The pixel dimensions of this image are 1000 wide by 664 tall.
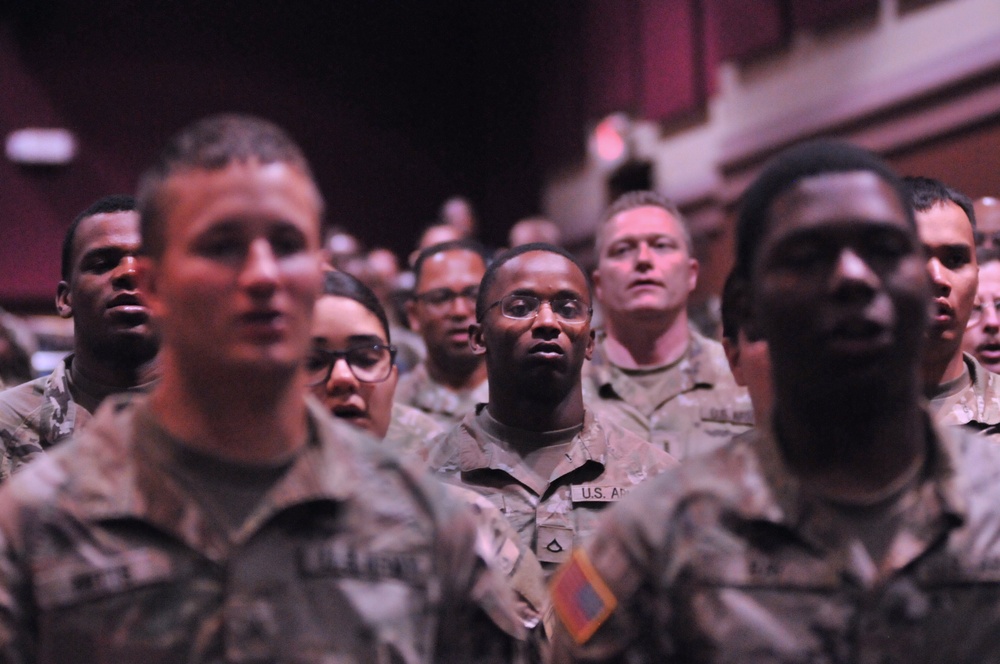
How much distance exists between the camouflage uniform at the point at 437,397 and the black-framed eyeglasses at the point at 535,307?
1.06m

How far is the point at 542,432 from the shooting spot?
3391 mm

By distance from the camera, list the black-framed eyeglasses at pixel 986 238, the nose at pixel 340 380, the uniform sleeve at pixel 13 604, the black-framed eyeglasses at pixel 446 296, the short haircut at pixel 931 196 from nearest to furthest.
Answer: the uniform sleeve at pixel 13 604 → the short haircut at pixel 931 196 → the nose at pixel 340 380 → the black-framed eyeglasses at pixel 986 238 → the black-framed eyeglasses at pixel 446 296

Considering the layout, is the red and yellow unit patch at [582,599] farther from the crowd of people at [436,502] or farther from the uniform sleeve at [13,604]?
the uniform sleeve at [13,604]

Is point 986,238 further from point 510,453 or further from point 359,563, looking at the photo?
point 359,563

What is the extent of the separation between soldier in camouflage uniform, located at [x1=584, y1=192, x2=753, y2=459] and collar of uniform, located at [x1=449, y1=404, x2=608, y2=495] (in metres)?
0.72

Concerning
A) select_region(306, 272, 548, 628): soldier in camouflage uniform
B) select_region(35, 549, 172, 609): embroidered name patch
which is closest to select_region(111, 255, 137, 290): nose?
select_region(306, 272, 548, 628): soldier in camouflage uniform

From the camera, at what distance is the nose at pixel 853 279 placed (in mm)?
1673

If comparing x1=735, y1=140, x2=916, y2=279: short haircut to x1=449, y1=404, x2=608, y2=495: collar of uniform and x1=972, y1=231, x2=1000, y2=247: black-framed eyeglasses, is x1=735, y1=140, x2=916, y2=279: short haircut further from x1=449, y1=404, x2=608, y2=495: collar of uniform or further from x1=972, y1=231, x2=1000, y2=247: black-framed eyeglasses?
x1=972, y1=231, x2=1000, y2=247: black-framed eyeglasses

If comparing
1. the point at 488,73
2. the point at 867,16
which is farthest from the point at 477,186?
the point at 867,16

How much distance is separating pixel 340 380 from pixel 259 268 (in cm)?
156

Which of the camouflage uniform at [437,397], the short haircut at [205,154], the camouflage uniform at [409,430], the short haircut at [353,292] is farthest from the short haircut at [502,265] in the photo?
the short haircut at [205,154]

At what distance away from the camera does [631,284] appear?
4.38 metres

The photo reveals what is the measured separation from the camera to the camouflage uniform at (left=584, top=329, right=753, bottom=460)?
4035 mm

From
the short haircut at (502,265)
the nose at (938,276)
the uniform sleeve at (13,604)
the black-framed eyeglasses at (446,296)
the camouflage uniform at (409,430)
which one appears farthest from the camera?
the black-framed eyeglasses at (446,296)
